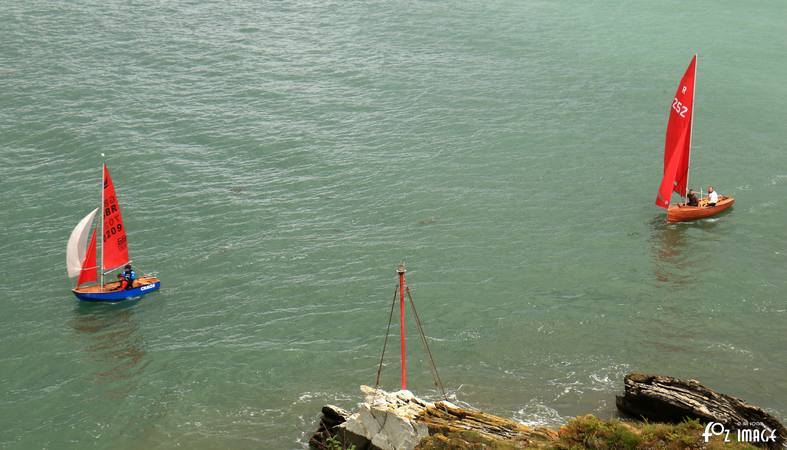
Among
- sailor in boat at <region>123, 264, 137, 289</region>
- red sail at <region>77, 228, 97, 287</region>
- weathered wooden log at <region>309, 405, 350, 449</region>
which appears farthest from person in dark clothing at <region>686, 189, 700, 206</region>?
red sail at <region>77, 228, 97, 287</region>

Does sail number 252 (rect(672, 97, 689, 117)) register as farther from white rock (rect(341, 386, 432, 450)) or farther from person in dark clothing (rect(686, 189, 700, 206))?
white rock (rect(341, 386, 432, 450))

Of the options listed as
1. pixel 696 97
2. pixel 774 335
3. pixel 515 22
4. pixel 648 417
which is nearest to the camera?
pixel 648 417

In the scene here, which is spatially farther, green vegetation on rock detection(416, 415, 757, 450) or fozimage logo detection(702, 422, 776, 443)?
fozimage logo detection(702, 422, 776, 443)

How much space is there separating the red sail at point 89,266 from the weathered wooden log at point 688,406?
36.6 m

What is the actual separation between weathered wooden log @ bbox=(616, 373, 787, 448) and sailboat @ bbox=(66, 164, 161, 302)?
32.8 metres

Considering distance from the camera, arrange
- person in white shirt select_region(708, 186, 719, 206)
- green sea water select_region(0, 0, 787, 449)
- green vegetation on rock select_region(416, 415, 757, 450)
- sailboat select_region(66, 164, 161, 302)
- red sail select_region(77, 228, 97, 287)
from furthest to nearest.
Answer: person in white shirt select_region(708, 186, 719, 206), red sail select_region(77, 228, 97, 287), sailboat select_region(66, 164, 161, 302), green sea water select_region(0, 0, 787, 449), green vegetation on rock select_region(416, 415, 757, 450)

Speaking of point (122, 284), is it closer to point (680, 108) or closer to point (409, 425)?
point (409, 425)

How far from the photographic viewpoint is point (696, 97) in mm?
92938

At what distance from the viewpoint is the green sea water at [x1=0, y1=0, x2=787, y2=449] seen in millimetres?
50531

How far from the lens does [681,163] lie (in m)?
71.1

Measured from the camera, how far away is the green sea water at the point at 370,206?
5053 cm

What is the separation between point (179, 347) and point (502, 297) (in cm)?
2094

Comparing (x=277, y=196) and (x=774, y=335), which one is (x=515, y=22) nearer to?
(x=277, y=196)

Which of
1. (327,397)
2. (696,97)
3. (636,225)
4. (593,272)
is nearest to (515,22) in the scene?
(696,97)
